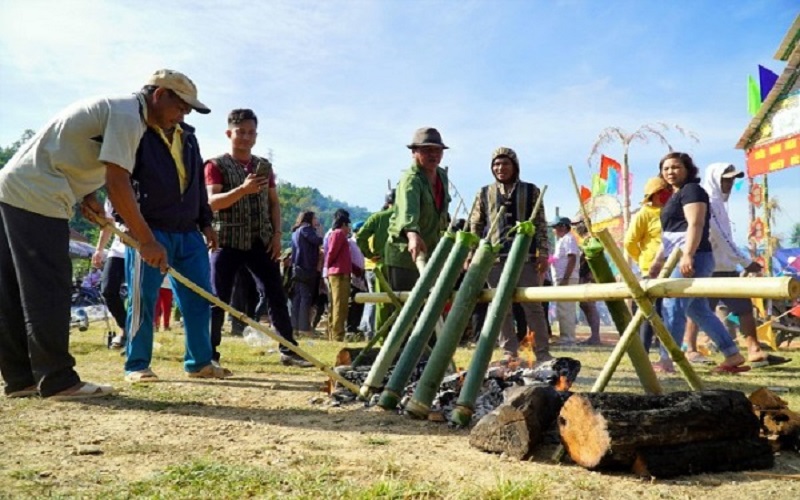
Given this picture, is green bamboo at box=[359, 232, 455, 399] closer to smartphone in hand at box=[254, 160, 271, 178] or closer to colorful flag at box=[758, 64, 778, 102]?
smartphone in hand at box=[254, 160, 271, 178]

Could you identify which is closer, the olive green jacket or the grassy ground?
the grassy ground

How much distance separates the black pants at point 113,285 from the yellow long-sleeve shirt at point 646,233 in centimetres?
572

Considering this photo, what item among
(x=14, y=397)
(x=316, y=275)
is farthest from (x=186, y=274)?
(x=316, y=275)

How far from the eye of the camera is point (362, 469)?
8.00 ft

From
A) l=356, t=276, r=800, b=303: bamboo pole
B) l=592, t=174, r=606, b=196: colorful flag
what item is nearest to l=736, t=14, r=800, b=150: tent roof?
l=592, t=174, r=606, b=196: colorful flag

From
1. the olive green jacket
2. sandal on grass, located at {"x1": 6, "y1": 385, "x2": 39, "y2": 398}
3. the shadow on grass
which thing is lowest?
the shadow on grass

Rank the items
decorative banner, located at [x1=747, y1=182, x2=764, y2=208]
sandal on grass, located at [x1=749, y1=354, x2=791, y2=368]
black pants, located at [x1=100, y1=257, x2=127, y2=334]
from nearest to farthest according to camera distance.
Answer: sandal on grass, located at [x1=749, y1=354, x2=791, y2=368]
black pants, located at [x1=100, y1=257, x2=127, y2=334]
decorative banner, located at [x1=747, y1=182, x2=764, y2=208]

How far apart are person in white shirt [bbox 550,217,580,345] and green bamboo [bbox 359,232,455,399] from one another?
5.76 m

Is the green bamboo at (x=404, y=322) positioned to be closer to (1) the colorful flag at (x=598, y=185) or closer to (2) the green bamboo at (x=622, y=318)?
(2) the green bamboo at (x=622, y=318)

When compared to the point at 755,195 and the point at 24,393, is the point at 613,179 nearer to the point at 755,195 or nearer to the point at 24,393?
the point at 755,195

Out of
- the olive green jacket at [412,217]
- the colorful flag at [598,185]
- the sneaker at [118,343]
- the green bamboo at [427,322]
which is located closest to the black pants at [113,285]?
the sneaker at [118,343]

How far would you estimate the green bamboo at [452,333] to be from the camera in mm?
3527

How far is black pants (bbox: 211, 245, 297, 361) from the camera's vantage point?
549 centimetres

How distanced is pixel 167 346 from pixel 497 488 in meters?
6.18
